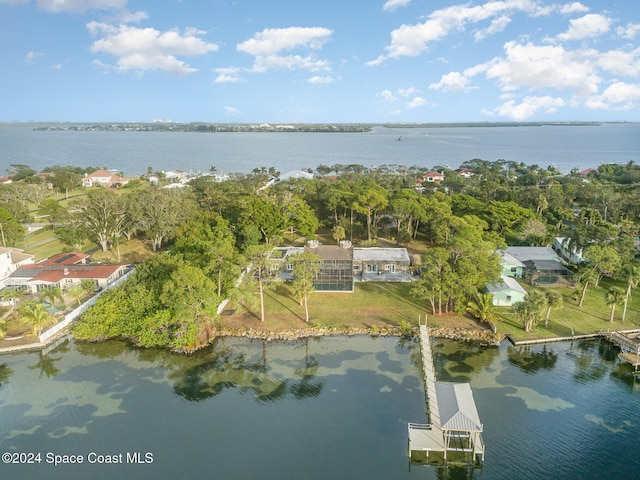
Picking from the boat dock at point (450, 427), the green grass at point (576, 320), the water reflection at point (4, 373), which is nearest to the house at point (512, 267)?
the green grass at point (576, 320)

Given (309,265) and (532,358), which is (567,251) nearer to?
(532,358)

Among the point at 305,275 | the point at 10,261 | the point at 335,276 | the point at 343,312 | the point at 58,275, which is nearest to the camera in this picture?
the point at 305,275

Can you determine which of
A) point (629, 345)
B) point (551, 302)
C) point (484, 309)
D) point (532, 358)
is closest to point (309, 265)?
point (484, 309)

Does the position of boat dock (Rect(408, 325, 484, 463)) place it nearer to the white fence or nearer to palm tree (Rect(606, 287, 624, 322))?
palm tree (Rect(606, 287, 624, 322))

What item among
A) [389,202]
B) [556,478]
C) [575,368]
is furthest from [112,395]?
[389,202]

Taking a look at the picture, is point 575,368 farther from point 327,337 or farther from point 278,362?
point 278,362
